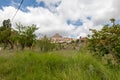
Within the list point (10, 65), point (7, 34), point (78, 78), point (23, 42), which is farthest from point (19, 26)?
point (78, 78)

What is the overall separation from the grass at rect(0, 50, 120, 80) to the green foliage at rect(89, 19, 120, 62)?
0.71 m

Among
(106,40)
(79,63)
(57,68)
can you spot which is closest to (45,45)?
(106,40)

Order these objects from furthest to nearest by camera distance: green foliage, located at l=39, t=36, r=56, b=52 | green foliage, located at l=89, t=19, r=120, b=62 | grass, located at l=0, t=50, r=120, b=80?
green foliage, located at l=39, t=36, r=56, b=52, green foliage, located at l=89, t=19, r=120, b=62, grass, located at l=0, t=50, r=120, b=80

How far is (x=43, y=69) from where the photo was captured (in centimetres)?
688

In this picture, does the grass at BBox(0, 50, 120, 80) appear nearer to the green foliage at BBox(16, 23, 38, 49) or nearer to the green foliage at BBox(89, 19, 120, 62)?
the green foliage at BBox(89, 19, 120, 62)

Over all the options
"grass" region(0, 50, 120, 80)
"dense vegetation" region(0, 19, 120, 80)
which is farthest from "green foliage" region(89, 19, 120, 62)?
"grass" region(0, 50, 120, 80)

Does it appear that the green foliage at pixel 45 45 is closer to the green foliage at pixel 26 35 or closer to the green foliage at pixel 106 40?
the green foliage at pixel 106 40

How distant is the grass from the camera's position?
5411mm

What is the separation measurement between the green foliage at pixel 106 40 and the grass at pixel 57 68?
2.31 feet

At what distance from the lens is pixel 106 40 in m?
7.39

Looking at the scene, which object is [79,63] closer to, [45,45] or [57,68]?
[57,68]

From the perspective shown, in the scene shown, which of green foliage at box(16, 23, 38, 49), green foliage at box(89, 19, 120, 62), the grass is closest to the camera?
the grass

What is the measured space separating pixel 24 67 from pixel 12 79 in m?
0.63

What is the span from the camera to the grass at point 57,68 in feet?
17.8
